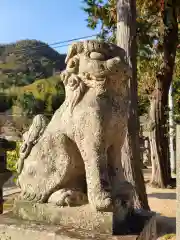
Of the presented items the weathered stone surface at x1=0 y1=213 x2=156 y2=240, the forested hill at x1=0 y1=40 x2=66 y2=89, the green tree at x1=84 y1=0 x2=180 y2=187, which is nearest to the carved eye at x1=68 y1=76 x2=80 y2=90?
the weathered stone surface at x1=0 y1=213 x2=156 y2=240

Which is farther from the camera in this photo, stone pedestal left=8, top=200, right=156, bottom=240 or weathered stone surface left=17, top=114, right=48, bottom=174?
weathered stone surface left=17, top=114, right=48, bottom=174

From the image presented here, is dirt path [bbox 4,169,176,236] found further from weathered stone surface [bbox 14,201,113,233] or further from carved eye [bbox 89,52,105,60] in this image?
carved eye [bbox 89,52,105,60]

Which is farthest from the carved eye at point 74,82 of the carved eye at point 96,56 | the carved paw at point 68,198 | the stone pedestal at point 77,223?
the stone pedestal at point 77,223

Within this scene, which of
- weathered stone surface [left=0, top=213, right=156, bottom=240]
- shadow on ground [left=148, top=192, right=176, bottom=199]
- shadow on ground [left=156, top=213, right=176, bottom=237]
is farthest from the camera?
shadow on ground [left=148, top=192, right=176, bottom=199]

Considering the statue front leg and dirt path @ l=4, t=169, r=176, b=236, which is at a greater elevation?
the statue front leg

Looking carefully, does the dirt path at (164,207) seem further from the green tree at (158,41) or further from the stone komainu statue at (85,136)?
the stone komainu statue at (85,136)

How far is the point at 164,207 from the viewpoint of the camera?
6.21 m

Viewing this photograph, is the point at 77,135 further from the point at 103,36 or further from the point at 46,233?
the point at 103,36

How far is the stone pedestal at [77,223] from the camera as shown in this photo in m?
1.82

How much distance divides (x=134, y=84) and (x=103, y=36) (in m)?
3.07

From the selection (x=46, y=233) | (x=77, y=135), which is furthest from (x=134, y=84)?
(x=46, y=233)

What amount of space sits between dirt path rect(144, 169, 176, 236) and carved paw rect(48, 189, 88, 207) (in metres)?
3.41

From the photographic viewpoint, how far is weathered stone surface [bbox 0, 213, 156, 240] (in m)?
1.80

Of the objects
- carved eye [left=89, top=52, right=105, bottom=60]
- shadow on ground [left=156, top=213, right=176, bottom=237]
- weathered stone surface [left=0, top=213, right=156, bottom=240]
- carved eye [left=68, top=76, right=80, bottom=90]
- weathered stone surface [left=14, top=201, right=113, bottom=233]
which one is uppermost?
carved eye [left=89, top=52, right=105, bottom=60]
